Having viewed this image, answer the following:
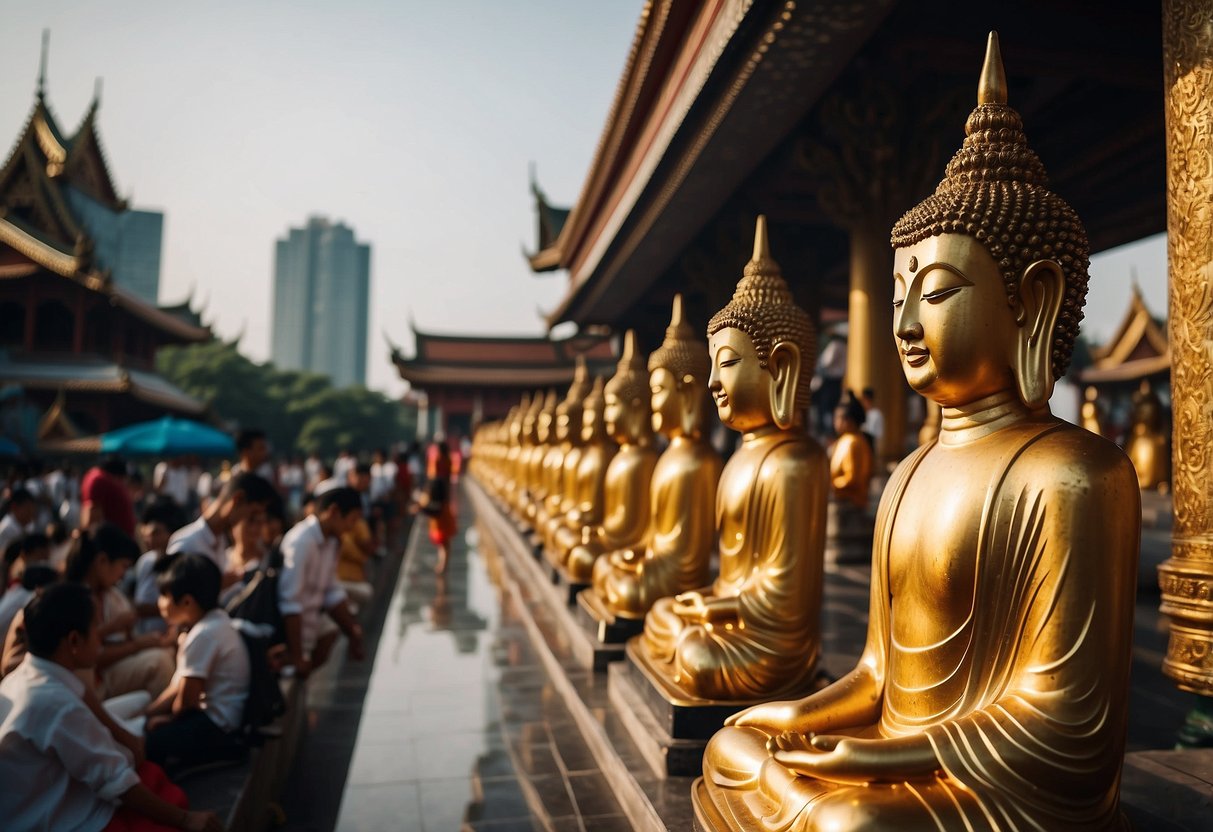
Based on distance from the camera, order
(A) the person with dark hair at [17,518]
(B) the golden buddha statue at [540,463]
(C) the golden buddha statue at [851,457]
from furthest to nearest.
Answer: (B) the golden buddha statue at [540,463], (C) the golden buddha statue at [851,457], (A) the person with dark hair at [17,518]

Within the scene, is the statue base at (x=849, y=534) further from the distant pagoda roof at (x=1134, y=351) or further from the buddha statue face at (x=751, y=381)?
the distant pagoda roof at (x=1134, y=351)

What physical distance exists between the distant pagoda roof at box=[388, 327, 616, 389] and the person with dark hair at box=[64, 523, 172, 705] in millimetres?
29904

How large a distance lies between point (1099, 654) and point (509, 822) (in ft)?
7.36

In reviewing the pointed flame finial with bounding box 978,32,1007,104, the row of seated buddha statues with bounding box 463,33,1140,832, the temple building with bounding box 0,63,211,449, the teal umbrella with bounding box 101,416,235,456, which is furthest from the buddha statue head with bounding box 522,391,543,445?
the temple building with bounding box 0,63,211,449

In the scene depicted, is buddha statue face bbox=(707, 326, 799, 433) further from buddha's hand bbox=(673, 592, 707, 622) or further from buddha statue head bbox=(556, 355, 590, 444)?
buddha statue head bbox=(556, 355, 590, 444)

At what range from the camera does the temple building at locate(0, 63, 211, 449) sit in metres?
19.6

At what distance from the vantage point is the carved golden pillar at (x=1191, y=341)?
2666 millimetres

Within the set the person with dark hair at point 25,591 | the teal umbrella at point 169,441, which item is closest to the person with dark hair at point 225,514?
the person with dark hair at point 25,591

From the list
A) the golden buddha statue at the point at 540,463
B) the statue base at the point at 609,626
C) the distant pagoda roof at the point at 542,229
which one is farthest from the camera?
the distant pagoda roof at the point at 542,229

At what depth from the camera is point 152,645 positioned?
387cm

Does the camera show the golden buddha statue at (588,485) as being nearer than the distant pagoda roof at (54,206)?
Yes

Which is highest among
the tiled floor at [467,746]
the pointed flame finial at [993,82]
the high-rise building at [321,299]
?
the high-rise building at [321,299]

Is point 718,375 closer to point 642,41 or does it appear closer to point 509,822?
point 509,822

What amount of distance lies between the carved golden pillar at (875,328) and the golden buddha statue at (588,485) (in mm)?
1958
